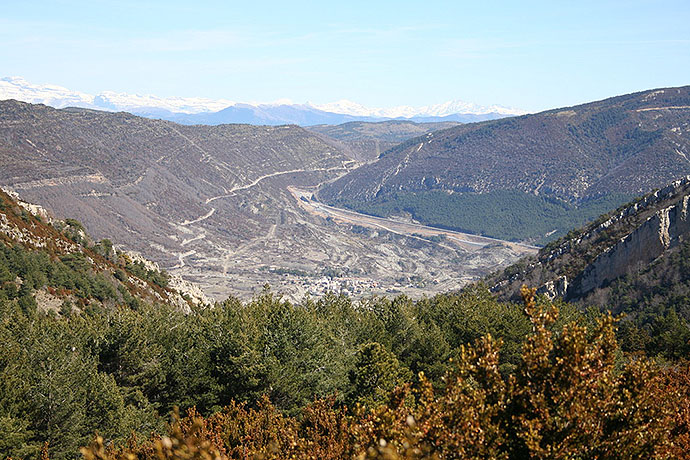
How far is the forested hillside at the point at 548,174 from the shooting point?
481ft

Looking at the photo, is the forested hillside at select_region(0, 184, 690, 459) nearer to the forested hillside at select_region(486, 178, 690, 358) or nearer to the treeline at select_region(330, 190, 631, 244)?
the forested hillside at select_region(486, 178, 690, 358)

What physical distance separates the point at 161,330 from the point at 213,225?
115m

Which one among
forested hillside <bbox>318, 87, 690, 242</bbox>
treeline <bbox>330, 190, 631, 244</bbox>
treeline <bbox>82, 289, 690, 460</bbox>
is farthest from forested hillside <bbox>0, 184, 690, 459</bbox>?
forested hillside <bbox>318, 87, 690, 242</bbox>

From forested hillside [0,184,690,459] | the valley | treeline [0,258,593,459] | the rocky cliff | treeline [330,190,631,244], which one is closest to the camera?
forested hillside [0,184,690,459]

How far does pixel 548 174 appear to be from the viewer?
169 meters

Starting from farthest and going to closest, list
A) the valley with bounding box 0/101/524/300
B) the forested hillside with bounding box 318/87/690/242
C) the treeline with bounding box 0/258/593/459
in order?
the forested hillside with bounding box 318/87/690/242 < the valley with bounding box 0/101/524/300 < the treeline with bounding box 0/258/593/459

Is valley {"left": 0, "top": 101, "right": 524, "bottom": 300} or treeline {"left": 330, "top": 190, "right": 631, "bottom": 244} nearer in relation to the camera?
valley {"left": 0, "top": 101, "right": 524, "bottom": 300}

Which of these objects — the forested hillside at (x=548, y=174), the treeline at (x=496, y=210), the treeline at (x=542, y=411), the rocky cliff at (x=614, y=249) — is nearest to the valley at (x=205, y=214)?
the treeline at (x=496, y=210)

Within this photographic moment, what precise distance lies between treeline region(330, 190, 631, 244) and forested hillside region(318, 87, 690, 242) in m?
0.29

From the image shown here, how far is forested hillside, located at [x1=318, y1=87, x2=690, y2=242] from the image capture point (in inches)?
5773

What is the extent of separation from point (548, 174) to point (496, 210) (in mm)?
23100

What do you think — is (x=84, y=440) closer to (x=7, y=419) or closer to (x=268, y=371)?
(x=7, y=419)

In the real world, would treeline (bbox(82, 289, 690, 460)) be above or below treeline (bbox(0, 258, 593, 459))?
above

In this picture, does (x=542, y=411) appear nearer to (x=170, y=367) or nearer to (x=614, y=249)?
(x=170, y=367)
